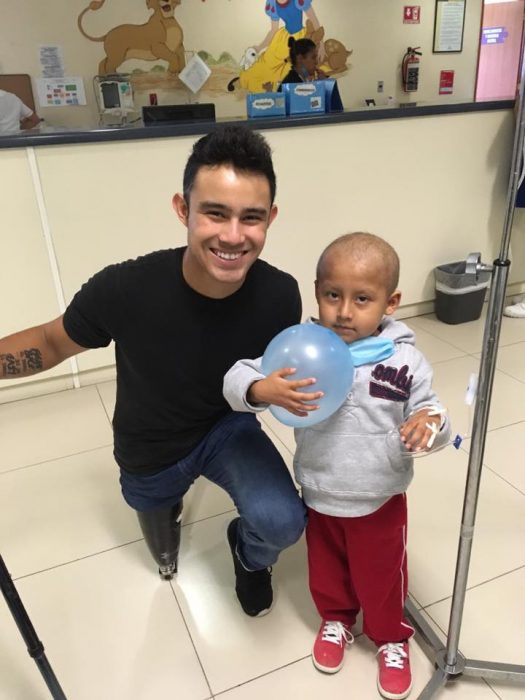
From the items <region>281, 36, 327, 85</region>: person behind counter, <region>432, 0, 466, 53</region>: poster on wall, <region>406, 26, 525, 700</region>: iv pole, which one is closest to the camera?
<region>406, 26, 525, 700</region>: iv pole

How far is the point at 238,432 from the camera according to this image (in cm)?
138

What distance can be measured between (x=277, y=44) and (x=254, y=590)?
4.56 meters

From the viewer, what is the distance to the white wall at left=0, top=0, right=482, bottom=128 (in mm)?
4125

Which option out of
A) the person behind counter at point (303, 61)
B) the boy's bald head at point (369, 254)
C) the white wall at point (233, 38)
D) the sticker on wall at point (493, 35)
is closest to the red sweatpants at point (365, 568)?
the boy's bald head at point (369, 254)

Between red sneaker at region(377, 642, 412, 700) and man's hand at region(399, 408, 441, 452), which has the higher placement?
man's hand at region(399, 408, 441, 452)

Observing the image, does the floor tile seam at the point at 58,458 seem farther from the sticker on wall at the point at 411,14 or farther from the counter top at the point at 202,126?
the sticker on wall at the point at 411,14

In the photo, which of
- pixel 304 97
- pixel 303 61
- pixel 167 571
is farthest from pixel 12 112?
pixel 167 571

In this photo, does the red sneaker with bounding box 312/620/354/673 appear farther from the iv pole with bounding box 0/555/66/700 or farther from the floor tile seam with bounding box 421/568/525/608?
the iv pole with bounding box 0/555/66/700

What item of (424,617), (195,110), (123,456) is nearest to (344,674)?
(424,617)

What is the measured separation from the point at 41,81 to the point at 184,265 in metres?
3.88

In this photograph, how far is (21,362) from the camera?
1256mm

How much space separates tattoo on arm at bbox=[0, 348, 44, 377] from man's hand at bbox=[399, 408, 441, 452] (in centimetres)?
82

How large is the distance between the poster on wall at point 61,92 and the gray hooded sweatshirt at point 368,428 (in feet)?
13.5

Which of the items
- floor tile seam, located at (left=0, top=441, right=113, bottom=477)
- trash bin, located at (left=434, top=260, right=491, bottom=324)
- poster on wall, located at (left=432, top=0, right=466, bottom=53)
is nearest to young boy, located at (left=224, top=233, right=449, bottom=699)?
floor tile seam, located at (left=0, top=441, right=113, bottom=477)
